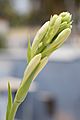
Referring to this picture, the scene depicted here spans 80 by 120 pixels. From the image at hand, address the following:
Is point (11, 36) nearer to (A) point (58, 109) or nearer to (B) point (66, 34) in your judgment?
(A) point (58, 109)

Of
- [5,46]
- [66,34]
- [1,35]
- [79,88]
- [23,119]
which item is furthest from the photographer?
[1,35]

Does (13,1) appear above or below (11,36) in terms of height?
below

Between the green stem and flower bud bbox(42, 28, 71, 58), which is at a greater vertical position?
flower bud bbox(42, 28, 71, 58)

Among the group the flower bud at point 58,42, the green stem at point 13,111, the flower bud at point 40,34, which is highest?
the flower bud at point 40,34

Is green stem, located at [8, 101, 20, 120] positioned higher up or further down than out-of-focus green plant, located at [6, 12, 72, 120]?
further down

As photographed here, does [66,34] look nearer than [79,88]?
Yes

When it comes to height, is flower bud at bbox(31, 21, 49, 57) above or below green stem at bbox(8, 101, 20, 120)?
above

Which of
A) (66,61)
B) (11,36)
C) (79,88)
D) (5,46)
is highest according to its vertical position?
(11,36)

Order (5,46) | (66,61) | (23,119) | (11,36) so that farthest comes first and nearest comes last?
(11,36), (5,46), (66,61), (23,119)

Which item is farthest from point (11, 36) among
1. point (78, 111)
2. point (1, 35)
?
point (78, 111)

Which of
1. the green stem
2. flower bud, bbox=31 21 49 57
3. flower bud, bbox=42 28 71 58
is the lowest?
the green stem

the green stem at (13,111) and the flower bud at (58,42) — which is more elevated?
the flower bud at (58,42)
